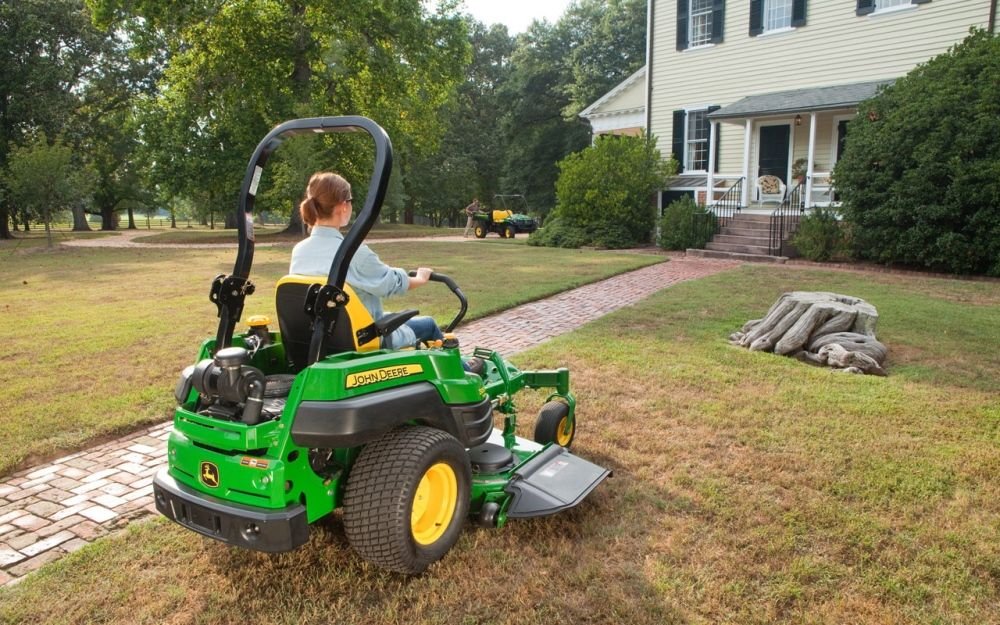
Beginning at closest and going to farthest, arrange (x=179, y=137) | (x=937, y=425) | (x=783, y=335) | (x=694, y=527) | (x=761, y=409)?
(x=694, y=527), (x=937, y=425), (x=761, y=409), (x=783, y=335), (x=179, y=137)

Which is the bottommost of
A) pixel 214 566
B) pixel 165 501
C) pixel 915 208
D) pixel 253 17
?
pixel 214 566

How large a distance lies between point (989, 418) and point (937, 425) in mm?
457

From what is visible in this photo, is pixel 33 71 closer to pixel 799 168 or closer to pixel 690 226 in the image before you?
pixel 690 226

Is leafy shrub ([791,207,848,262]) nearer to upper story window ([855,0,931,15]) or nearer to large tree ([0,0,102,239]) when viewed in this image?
upper story window ([855,0,931,15])

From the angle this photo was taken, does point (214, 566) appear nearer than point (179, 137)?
Yes

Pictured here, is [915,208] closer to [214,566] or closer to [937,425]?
[937,425]

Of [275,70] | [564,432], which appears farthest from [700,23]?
[564,432]

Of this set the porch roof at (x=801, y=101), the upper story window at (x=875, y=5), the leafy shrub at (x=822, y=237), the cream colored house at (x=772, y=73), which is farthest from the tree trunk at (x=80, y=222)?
the upper story window at (x=875, y=5)

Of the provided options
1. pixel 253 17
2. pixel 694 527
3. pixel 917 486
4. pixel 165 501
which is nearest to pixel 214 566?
pixel 165 501

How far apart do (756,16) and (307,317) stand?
18.5 m

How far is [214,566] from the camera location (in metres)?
3.01

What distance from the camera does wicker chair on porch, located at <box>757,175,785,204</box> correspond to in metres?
17.7

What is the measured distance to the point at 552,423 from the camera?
4094 mm

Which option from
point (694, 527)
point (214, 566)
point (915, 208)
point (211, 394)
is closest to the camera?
point (211, 394)
